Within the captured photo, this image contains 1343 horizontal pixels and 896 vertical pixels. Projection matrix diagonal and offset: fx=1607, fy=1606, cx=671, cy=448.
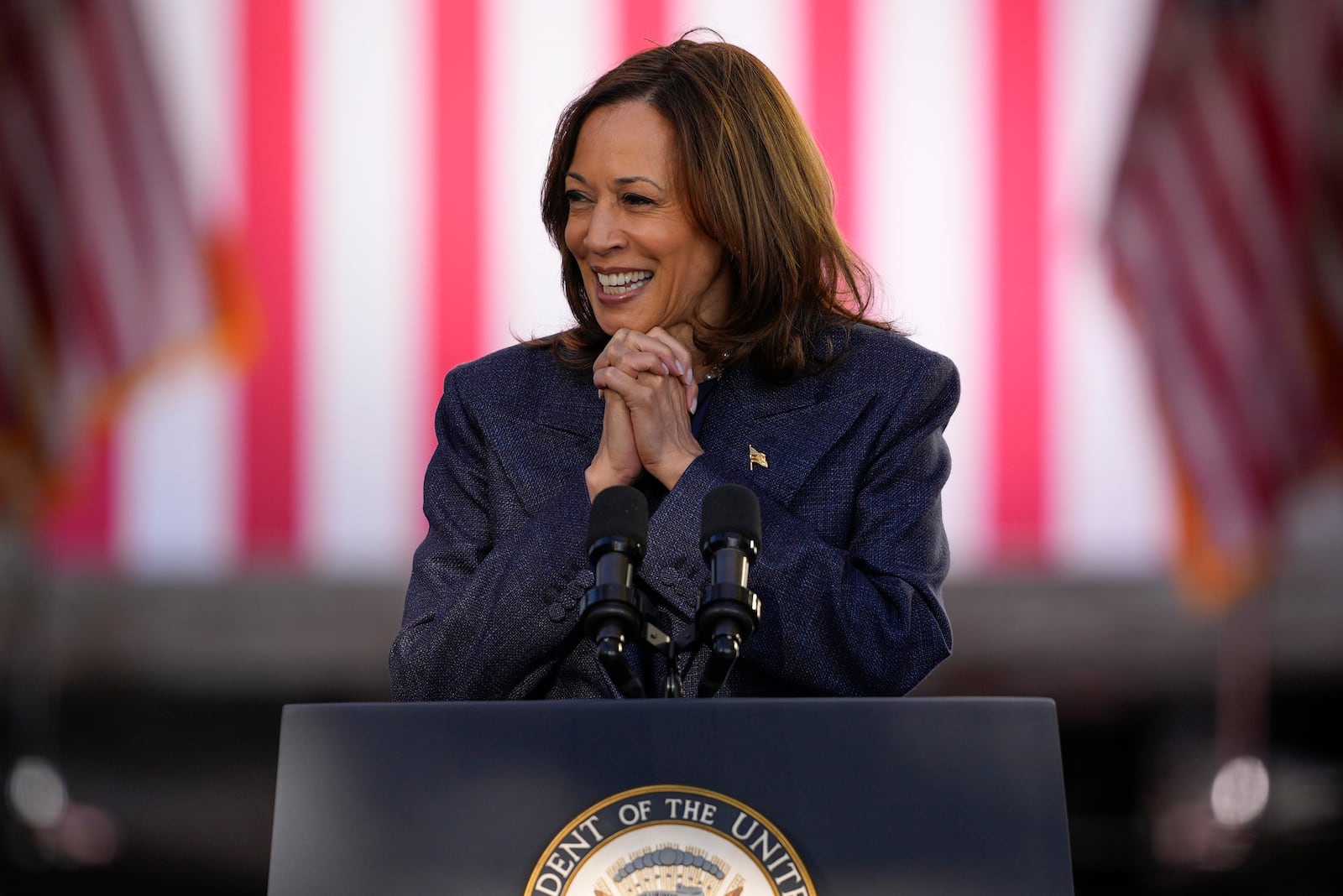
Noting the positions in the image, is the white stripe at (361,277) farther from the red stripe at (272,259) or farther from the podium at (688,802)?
the podium at (688,802)

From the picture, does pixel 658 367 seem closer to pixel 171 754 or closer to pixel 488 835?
pixel 488 835

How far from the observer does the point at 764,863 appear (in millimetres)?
962

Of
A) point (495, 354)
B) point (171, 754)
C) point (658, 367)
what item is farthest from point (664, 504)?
point (171, 754)

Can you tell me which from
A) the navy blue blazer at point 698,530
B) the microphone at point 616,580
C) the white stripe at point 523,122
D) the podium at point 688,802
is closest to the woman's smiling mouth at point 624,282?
the navy blue blazer at point 698,530

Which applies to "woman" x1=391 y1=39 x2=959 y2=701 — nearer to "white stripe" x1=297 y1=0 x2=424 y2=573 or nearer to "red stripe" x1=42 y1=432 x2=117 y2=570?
"white stripe" x1=297 y1=0 x2=424 y2=573

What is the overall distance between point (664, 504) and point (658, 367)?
0.13 m

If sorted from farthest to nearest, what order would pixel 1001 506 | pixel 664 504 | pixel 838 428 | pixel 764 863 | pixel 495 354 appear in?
pixel 1001 506 < pixel 495 354 < pixel 838 428 < pixel 664 504 < pixel 764 863

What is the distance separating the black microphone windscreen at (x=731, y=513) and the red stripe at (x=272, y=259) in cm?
338

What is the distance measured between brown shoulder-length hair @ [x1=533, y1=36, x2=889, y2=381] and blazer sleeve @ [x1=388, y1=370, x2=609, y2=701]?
237 mm

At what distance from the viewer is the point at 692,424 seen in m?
1.53

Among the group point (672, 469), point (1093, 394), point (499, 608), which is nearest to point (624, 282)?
point (672, 469)

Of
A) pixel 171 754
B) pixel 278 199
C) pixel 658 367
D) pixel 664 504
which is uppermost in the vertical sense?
pixel 278 199

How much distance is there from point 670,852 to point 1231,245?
385cm

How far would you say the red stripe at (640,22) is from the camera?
439 centimetres
